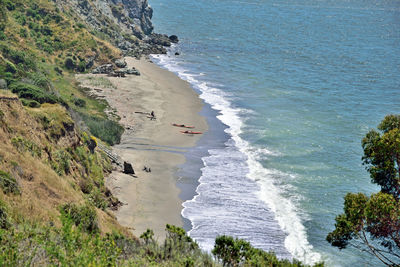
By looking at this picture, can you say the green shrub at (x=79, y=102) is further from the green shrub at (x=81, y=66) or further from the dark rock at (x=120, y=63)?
the dark rock at (x=120, y=63)

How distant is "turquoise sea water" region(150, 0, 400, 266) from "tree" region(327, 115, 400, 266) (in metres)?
8.68

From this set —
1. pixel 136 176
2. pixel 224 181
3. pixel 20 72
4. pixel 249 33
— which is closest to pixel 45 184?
pixel 136 176

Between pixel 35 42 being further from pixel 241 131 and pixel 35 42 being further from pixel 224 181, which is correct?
pixel 224 181

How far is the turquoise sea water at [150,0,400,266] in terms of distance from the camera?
30.0 meters

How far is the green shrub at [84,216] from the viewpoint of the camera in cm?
1941

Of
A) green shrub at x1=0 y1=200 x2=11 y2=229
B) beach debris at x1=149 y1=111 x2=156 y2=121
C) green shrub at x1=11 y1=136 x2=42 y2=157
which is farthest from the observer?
beach debris at x1=149 y1=111 x2=156 y2=121

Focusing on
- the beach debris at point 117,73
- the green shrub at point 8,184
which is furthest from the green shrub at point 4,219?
the beach debris at point 117,73

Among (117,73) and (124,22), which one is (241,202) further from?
(124,22)

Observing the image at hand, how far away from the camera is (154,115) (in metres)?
52.6

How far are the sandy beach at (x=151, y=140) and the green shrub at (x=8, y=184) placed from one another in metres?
7.46

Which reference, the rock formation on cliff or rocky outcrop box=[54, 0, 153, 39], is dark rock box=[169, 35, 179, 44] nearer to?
the rock formation on cliff

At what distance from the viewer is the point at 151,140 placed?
4459cm

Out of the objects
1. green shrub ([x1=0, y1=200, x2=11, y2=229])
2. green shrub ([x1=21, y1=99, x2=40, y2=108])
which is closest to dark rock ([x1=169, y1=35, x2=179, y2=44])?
green shrub ([x1=21, y1=99, x2=40, y2=108])

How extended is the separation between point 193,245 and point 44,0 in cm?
7315
